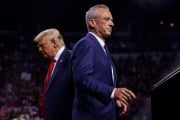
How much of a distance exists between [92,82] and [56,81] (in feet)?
2.11

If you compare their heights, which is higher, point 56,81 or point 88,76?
point 88,76

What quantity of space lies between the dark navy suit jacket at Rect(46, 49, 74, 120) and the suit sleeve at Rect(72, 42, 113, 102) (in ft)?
1.58

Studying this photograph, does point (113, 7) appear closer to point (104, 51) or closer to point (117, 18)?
point (117, 18)

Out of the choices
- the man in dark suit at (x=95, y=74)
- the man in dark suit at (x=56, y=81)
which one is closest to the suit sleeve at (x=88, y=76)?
the man in dark suit at (x=95, y=74)

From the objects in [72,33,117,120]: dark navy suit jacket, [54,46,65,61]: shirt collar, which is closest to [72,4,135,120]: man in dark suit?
[72,33,117,120]: dark navy suit jacket

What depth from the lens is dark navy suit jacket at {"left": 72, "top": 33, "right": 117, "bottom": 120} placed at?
5.84 feet

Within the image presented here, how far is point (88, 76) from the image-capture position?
178cm

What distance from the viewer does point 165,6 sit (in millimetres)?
11133

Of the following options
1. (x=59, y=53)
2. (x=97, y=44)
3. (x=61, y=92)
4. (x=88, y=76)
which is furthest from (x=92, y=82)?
(x=59, y=53)

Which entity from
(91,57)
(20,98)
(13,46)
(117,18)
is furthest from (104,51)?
(117,18)

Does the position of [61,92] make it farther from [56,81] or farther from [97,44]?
[97,44]

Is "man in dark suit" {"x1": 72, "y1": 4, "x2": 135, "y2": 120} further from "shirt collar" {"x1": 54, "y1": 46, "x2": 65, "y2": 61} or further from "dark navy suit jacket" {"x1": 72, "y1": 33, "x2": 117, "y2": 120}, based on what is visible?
"shirt collar" {"x1": 54, "y1": 46, "x2": 65, "y2": 61}

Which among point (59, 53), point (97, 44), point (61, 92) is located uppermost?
point (97, 44)

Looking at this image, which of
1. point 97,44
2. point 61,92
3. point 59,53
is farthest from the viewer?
point 59,53
